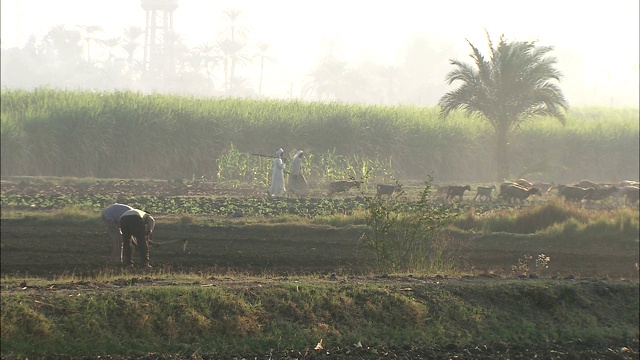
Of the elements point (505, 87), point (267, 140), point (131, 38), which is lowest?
point (267, 140)

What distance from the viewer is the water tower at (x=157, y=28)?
107 metres

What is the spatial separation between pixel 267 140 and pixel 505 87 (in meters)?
9.44

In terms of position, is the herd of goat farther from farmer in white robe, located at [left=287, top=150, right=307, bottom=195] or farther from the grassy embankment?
the grassy embankment

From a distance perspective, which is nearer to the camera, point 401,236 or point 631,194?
point 401,236

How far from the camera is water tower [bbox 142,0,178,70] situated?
10738cm

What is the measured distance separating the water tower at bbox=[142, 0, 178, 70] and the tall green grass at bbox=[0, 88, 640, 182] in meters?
73.7

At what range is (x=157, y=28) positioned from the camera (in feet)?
358

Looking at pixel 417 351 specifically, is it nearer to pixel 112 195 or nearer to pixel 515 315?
pixel 515 315

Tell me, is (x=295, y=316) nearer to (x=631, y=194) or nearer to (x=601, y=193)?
(x=601, y=193)

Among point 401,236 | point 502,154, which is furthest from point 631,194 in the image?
point 401,236

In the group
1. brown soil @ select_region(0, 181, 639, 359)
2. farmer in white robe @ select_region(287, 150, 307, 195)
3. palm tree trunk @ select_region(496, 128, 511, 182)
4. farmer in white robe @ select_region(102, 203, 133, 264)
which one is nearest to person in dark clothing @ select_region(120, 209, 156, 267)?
farmer in white robe @ select_region(102, 203, 133, 264)

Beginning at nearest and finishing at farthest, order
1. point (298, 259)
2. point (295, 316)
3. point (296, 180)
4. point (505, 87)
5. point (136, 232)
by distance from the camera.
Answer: point (295, 316)
point (136, 232)
point (298, 259)
point (296, 180)
point (505, 87)

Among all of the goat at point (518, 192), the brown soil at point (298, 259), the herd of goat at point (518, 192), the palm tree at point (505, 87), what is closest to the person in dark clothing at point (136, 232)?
the brown soil at point (298, 259)

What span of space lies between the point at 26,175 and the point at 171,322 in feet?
68.2
